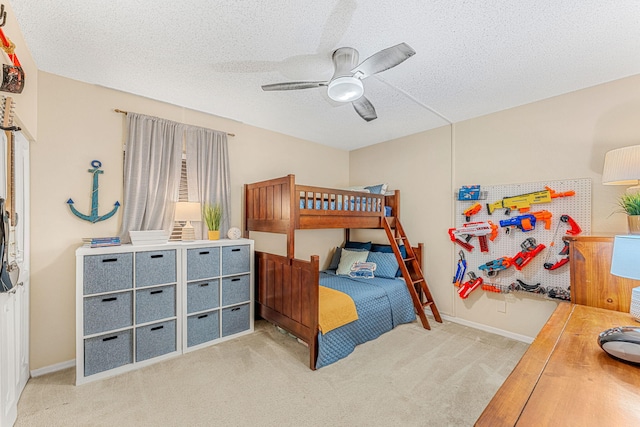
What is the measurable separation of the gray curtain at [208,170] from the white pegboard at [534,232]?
2895 mm

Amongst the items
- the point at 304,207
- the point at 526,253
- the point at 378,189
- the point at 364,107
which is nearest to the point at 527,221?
the point at 526,253

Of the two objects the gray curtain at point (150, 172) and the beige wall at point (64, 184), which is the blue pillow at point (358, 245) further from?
the beige wall at point (64, 184)

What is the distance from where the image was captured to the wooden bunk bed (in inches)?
101

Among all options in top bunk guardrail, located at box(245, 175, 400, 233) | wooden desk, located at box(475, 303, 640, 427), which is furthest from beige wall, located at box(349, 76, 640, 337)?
wooden desk, located at box(475, 303, 640, 427)

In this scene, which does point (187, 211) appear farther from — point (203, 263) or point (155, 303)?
point (155, 303)

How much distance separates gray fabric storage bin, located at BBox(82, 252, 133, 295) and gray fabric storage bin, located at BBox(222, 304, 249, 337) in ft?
3.19

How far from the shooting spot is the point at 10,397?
171cm

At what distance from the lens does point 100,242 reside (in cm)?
237

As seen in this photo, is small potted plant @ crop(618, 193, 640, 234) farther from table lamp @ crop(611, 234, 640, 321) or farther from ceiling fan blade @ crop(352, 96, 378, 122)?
ceiling fan blade @ crop(352, 96, 378, 122)

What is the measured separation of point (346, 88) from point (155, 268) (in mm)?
2238

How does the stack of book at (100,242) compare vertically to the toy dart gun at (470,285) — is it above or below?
above

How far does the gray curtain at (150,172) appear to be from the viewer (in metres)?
2.72

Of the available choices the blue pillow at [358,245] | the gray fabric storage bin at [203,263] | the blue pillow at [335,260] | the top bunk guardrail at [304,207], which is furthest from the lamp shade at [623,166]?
the gray fabric storage bin at [203,263]

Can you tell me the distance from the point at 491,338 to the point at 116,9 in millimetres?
4226
